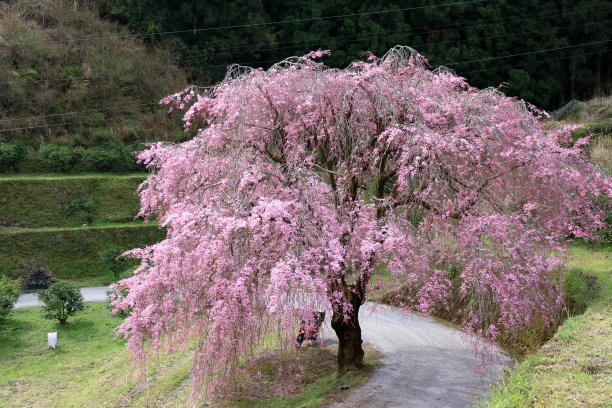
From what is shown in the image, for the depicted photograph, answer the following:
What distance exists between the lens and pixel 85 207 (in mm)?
18031

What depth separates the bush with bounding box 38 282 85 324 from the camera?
12.1 meters

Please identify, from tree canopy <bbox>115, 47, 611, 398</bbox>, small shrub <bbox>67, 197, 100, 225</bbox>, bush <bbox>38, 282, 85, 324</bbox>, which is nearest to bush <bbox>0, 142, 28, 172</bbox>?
small shrub <bbox>67, 197, 100, 225</bbox>

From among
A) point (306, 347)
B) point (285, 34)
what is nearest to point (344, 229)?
point (306, 347)

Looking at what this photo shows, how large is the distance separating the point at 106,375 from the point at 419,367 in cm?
541

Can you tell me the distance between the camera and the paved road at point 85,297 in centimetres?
1387

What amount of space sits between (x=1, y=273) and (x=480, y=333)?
13.8 meters

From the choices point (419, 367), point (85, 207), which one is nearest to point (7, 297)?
point (85, 207)

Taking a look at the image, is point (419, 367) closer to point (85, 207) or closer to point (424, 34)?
point (85, 207)

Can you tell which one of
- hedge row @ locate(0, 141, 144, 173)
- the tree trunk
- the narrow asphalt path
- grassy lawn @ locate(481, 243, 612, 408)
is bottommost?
the narrow asphalt path

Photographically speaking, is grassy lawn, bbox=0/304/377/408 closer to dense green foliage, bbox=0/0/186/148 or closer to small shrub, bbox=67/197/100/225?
small shrub, bbox=67/197/100/225

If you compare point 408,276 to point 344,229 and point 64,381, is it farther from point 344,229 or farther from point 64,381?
point 64,381

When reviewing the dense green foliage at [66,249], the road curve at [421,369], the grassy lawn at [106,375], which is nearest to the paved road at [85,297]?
the dense green foliage at [66,249]

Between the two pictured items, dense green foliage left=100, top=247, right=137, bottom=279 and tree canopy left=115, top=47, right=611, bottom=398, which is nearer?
tree canopy left=115, top=47, right=611, bottom=398

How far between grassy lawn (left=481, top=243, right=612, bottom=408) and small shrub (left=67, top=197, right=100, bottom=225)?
14.9 meters
